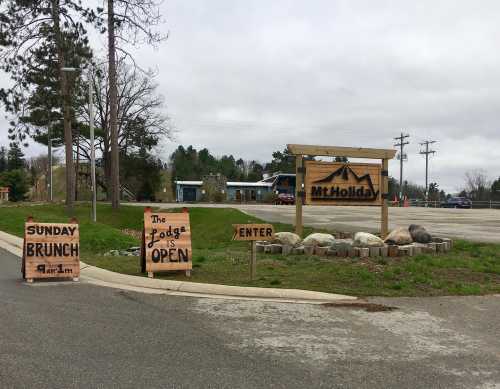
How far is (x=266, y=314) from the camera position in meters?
6.50

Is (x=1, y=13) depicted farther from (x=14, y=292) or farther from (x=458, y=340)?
(x=458, y=340)

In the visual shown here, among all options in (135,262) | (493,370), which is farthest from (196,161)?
(493,370)

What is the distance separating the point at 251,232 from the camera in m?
8.73

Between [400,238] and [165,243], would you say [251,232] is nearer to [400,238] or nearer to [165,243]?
[165,243]

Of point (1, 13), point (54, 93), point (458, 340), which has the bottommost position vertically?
point (458, 340)

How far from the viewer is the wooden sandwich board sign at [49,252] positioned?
8.79 meters

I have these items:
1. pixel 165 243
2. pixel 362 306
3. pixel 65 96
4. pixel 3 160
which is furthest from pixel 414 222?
pixel 3 160

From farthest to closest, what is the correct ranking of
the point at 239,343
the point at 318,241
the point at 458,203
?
the point at 458,203, the point at 318,241, the point at 239,343

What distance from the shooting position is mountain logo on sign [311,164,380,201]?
12305mm

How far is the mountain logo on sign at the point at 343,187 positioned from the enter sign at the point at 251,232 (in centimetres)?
363

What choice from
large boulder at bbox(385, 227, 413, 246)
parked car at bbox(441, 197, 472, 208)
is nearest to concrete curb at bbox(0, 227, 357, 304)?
large boulder at bbox(385, 227, 413, 246)

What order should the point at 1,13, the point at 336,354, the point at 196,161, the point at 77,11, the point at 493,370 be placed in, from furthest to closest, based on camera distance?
the point at 196,161 → the point at 77,11 → the point at 1,13 → the point at 336,354 → the point at 493,370

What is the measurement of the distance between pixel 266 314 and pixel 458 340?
2.33 m

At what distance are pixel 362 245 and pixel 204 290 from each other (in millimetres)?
4417
